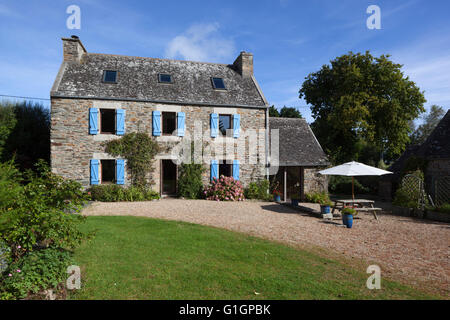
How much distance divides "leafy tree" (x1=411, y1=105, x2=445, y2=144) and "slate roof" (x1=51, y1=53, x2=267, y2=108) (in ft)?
83.5

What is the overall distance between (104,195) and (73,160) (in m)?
2.22

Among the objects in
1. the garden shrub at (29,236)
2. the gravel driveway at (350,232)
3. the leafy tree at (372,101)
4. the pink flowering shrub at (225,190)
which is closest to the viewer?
the garden shrub at (29,236)

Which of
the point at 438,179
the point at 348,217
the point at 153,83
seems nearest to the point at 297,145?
the point at 438,179

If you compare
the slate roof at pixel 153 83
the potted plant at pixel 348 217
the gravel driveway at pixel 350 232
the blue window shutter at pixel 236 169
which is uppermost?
the slate roof at pixel 153 83

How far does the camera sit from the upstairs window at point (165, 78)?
46.7 ft

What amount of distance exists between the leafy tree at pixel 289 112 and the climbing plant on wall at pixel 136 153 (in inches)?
759

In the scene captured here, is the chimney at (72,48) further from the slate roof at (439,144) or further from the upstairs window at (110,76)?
the slate roof at (439,144)

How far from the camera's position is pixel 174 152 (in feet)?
43.8

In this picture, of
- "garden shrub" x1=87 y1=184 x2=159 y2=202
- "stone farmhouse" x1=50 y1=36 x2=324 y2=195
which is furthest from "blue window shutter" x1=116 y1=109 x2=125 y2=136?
"garden shrub" x1=87 y1=184 x2=159 y2=202

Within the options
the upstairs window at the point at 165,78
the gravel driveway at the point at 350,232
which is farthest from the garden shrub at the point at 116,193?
the upstairs window at the point at 165,78

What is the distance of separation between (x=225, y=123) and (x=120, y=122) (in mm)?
5810

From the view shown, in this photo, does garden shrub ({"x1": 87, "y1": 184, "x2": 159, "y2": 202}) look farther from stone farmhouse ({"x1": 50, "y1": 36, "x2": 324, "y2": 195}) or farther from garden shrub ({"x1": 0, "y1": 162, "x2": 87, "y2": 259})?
garden shrub ({"x1": 0, "y1": 162, "x2": 87, "y2": 259})

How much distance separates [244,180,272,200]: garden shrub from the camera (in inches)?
541
